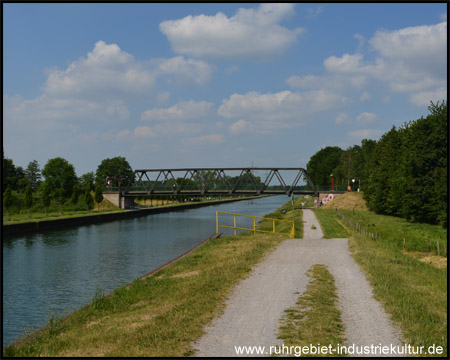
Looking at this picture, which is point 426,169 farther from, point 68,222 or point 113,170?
point 113,170

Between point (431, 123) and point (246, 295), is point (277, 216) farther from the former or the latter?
point (246, 295)

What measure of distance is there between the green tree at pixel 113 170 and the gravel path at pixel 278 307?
120 meters

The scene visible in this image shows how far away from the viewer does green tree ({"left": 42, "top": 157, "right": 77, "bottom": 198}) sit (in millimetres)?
99438

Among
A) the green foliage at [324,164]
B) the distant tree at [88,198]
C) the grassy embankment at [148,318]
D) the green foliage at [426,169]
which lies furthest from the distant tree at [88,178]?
the grassy embankment at [148,318]

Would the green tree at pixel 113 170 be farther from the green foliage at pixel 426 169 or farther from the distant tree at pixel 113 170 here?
the green foliage at pixel 426 169

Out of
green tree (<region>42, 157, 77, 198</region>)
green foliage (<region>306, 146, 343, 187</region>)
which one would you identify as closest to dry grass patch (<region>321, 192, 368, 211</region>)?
green tree (<region>42, 157, 77, 198</region>)

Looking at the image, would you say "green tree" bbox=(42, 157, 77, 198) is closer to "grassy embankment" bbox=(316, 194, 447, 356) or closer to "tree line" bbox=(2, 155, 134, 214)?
"tree line" bbox=(2, 155, 134, 214)

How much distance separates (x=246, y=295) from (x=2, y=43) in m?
10.4

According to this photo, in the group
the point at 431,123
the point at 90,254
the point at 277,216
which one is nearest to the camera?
the point at 90,254

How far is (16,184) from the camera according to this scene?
10562 cm

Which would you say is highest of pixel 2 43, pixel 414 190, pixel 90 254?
pixel 2 43

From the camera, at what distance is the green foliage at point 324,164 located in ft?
531

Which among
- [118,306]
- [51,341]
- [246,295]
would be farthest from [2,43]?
[246,295]

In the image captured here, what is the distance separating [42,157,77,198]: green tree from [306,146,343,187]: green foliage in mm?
86986
